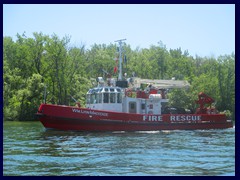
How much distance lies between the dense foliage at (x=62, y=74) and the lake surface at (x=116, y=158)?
30058 mm

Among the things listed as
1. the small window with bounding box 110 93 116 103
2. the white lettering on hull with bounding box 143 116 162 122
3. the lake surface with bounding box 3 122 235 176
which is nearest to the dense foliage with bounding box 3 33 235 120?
the small window with bounding box 110 93 116 103

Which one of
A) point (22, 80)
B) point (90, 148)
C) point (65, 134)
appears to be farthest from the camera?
point (22, 80)

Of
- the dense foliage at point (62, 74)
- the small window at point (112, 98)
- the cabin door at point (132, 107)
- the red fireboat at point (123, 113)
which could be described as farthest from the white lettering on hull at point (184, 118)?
the dense foliage at point (62, 74)

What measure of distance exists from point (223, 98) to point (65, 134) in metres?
38.3

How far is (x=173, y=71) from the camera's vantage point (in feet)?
214

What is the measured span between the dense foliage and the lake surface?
30058 mm

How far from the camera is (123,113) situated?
27141mm

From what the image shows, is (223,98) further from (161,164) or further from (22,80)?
(161,164)

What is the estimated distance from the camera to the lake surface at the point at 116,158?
12.4m

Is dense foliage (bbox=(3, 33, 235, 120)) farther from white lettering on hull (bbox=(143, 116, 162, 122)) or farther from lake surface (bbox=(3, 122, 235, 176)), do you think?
lake surface (bbox=(3, 122, 235, 176))

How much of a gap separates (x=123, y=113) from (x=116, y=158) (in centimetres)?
1214

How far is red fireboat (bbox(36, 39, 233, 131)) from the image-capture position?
26359 mm

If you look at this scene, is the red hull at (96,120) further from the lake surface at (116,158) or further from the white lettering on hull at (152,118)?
the lake surface at (116,158)
